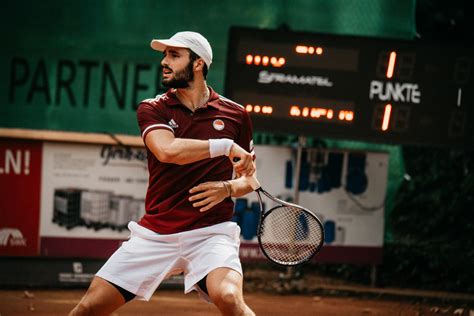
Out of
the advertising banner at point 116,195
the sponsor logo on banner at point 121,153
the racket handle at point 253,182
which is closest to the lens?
the racket handle at point 253,182

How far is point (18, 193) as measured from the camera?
27.8 feet

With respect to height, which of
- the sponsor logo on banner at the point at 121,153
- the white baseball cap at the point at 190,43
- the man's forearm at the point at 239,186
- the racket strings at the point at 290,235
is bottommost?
the sponsor logo on banner at the point at 121,153

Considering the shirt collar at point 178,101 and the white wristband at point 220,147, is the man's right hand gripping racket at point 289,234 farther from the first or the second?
the shirt collar at point 178,101

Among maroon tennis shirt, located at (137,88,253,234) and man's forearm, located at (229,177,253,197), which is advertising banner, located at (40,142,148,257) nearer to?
maroon tennis shirt, located at (137,88,253,234)

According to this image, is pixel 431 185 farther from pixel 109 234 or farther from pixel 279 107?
pixel 109 234

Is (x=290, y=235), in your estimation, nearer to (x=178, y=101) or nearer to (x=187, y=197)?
(x=187, y=197)

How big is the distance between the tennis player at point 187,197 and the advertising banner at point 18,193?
12.5ft

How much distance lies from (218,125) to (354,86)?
3.80 metres

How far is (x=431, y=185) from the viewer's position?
984 cm

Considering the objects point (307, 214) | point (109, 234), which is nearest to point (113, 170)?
point (109, 234)

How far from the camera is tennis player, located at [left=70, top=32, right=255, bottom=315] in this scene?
457cm

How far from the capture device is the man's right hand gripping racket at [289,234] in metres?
4.89

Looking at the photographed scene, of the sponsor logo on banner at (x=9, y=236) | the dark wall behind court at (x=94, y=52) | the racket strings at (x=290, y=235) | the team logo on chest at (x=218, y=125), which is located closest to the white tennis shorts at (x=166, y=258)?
the racket strings at (x=290, y=235)

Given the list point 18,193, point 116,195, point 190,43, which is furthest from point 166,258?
point 18,193
